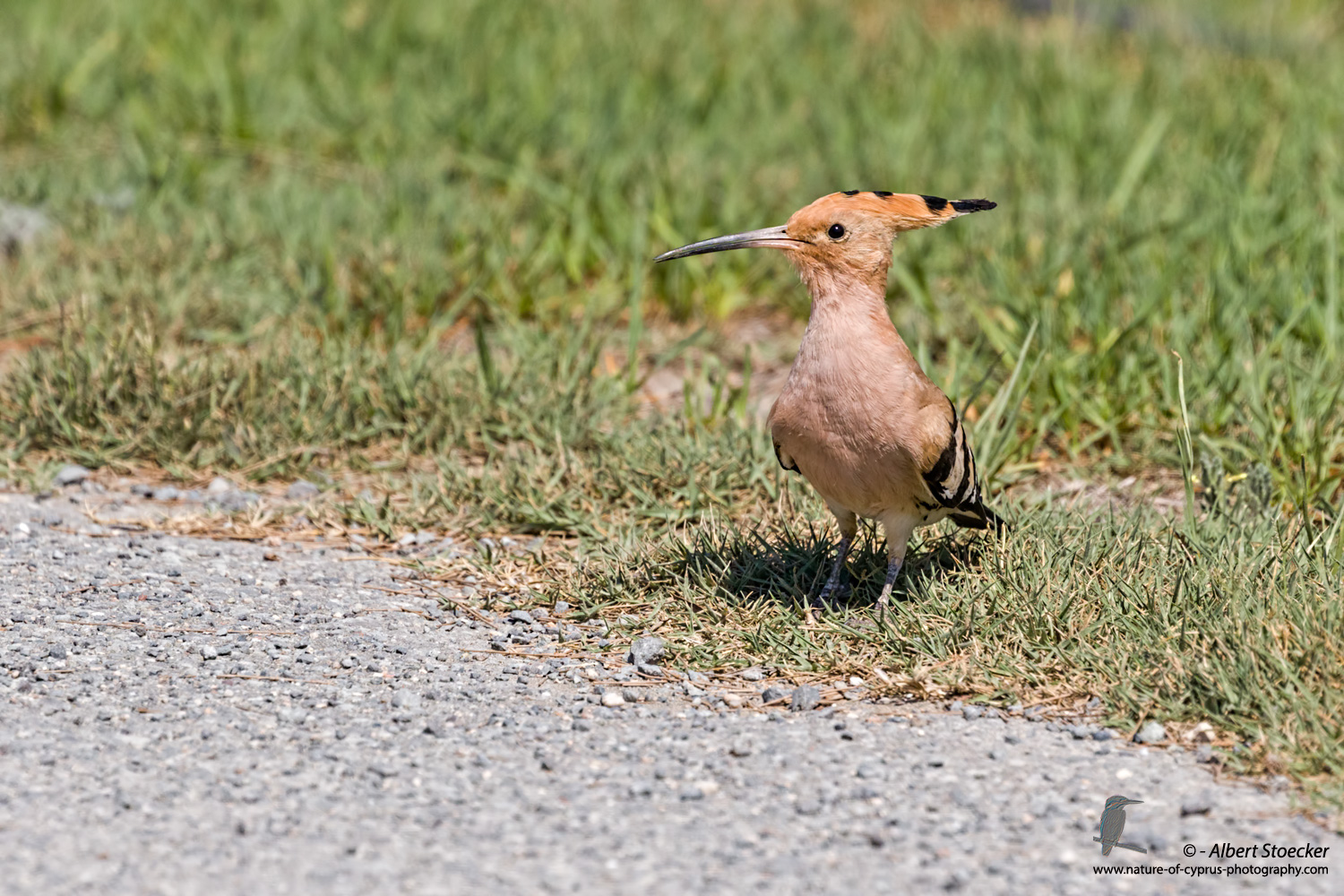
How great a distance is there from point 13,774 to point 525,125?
437 cm

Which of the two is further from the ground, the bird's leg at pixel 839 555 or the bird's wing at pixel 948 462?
the bird's wing at pixel 948 462

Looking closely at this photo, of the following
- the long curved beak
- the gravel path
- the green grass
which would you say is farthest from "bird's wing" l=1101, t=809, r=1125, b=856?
the long curved beak

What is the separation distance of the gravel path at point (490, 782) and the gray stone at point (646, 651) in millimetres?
97

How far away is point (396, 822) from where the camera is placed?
267 centimetres

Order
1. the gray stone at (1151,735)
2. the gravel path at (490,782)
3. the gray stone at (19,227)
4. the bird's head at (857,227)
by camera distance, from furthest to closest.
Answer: the gray stone at (19,227), the bird's head at (857,227), the gray stone at (1151,735), the gravel path at (490,782)

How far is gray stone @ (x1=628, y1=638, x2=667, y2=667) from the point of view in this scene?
3424mm

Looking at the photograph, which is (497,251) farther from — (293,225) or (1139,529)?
(1139,529)

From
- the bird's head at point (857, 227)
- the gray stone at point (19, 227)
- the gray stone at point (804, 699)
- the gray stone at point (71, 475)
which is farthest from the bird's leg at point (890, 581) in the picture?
the gray stone at point (19, 227)

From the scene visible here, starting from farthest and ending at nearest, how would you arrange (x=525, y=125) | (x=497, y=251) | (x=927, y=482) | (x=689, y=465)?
(x=525, y=125)
(x=497, y=251)
(x=689, y=465)
(x=927, y=482)

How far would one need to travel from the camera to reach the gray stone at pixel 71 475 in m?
4.46

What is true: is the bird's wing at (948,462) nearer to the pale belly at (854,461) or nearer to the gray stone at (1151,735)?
the pale belly at (854,461)

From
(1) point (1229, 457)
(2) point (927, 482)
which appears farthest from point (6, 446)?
(1) point (1229, 457)

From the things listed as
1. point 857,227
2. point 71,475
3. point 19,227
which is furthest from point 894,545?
point 19,227

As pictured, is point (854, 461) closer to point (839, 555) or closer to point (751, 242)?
point (839, 555)
